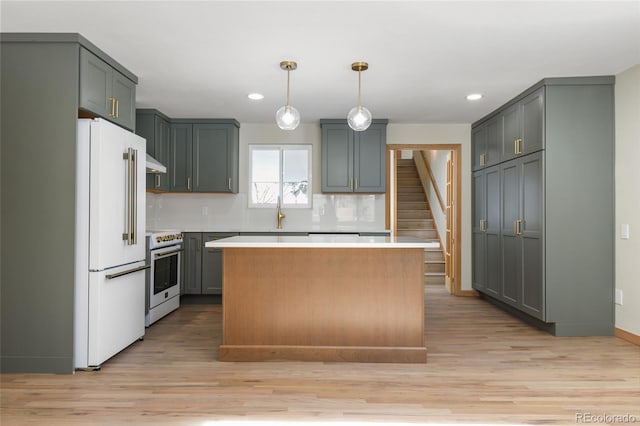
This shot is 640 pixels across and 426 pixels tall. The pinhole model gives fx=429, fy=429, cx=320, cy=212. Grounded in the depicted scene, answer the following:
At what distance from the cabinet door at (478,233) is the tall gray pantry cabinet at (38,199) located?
15.1 feet

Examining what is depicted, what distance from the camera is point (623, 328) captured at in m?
3.86

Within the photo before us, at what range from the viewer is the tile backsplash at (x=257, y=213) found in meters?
6.05

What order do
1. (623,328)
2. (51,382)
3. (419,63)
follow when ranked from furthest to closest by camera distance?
(623,328), (419,63), (51,382)

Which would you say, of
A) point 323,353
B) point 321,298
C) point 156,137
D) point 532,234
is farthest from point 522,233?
point 156,137

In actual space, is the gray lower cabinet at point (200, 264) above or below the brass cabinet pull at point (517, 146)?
below

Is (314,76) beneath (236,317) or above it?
above

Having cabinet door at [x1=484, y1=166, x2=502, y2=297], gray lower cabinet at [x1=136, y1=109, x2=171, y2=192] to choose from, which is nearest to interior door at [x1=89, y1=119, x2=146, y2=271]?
gray lower cabinet at [x1=136, y1=109, x2=171, y2=192]

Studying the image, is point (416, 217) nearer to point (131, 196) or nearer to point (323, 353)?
point (323, 353)

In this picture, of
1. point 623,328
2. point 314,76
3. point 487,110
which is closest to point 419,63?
point 314,76

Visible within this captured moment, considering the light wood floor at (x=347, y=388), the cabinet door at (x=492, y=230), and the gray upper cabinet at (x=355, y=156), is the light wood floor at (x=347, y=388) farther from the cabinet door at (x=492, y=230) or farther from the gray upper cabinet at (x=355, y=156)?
the gray upper cabinet at (x=355, y=156)

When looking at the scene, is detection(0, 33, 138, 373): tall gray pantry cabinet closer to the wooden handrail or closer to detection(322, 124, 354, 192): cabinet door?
detection(322, 124, 354, 192): cabinet door

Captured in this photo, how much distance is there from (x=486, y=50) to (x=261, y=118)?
3.15m

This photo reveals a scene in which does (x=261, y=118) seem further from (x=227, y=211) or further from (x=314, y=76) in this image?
(x=314, y=76)

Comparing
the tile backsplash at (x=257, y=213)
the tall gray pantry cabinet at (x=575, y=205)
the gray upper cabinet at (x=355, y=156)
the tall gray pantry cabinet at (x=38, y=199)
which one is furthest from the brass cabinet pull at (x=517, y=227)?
the tall gray pantry cabinet at (x=38, y=199)
